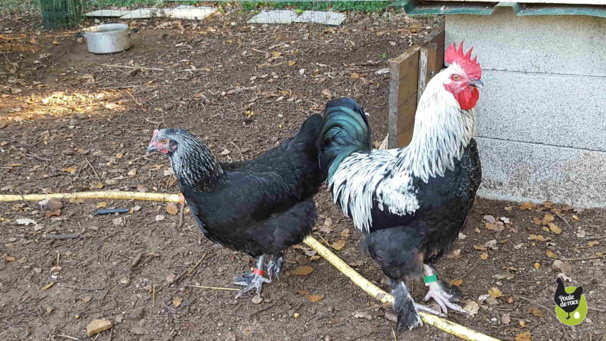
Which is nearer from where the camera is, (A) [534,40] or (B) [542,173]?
(A) [534,40]

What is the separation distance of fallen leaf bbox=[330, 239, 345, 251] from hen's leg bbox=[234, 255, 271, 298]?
673mm

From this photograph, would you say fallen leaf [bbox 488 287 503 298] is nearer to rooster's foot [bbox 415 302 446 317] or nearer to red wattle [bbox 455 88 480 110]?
rooster's foot [bbox 415 302 446 317]

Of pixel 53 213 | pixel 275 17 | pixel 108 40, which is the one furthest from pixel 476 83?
pixel 275 17

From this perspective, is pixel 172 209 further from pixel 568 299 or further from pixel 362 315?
pixel 568 299

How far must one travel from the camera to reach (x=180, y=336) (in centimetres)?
388

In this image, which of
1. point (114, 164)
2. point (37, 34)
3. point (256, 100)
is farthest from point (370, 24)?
point (37, 34)

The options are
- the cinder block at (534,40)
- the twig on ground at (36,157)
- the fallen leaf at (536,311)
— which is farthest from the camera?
the twig on ground at (36,157)

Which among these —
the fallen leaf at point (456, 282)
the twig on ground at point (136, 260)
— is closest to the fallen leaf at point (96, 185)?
the twig on ground at point (136, 260)

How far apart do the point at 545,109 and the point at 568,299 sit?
1.73 m

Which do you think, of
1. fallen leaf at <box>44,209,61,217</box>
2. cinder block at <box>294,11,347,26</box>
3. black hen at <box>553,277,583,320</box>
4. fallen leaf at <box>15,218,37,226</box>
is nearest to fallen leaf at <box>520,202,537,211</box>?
black hen at <box>553,277,583,320</box>

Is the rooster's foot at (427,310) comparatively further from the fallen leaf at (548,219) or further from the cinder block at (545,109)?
the cinder block at (545,109)

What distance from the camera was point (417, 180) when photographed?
3.50 m

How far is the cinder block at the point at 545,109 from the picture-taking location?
15.0 feet

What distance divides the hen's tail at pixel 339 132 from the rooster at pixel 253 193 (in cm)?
Result: 13
